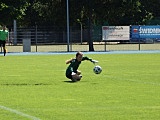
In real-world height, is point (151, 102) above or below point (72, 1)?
below

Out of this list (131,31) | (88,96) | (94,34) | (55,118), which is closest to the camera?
(55,118)

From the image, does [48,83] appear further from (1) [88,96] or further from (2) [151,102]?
(2) [151,102]

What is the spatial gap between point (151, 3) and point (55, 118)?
74028 millimetres

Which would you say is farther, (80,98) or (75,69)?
(75,69)

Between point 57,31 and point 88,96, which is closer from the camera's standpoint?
point 88,96

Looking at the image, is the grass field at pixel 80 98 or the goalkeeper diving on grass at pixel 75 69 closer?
the grass field at pixel 80 98

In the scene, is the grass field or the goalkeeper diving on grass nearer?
the grass field

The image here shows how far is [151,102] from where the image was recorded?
1230 cm

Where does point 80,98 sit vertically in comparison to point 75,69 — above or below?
below

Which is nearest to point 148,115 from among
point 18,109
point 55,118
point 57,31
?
point 55,118

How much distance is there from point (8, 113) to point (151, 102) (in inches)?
130

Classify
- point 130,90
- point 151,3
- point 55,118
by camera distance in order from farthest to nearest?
point 151,3 → point 130,90 → point 55,118

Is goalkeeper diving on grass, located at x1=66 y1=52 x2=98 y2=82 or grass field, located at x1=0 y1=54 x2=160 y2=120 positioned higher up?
goalkeeper diving on grass, located at x1=66 y1=52 x2=98 y2=82

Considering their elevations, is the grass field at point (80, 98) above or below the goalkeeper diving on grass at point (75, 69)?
below
